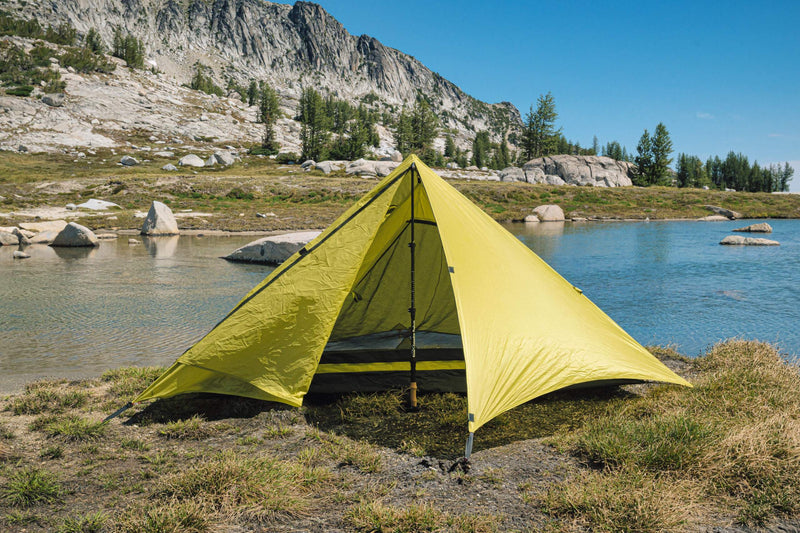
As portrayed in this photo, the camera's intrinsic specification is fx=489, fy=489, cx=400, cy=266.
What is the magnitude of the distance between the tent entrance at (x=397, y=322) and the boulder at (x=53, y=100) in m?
123

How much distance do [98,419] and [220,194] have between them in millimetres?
50108

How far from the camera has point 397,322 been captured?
29.9 feet

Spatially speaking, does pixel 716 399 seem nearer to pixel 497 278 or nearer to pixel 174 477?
pixel 497 278

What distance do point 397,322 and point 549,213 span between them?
4534 cm

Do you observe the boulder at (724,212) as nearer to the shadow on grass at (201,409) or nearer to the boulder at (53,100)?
the shadow on grass at (201,409)

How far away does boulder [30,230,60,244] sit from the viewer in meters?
30.1

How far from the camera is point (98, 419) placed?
628cm

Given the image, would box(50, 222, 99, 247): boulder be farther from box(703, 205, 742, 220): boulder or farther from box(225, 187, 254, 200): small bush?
box(703, 205, 742, 220): boulder

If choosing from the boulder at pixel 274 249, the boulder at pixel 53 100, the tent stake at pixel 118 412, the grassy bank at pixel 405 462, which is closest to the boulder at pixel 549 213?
the boulder at pixel 274 249

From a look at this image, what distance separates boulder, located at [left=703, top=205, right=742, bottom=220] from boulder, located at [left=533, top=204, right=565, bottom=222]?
1960 cm

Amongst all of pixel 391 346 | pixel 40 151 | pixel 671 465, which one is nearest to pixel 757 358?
pixel 671 465

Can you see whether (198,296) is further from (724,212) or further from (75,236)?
(724,212)

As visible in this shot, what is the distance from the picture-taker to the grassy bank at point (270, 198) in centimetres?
4178

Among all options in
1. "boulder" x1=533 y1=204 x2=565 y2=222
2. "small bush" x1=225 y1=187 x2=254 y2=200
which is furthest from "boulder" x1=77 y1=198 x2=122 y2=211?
"boulder" x1=533 y1=204 x2=565 y2=222
